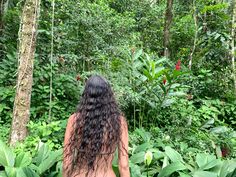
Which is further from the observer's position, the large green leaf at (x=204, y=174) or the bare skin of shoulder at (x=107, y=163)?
the large green leaf at (x=204, y=174)

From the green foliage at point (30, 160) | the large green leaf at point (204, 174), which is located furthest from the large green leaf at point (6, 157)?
the large green leaf at point (204, 174)

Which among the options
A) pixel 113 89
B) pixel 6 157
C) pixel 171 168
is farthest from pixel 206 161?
pixel 6 157

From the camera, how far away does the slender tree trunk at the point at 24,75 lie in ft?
11.7

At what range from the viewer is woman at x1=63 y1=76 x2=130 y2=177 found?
6.91ft

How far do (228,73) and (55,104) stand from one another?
3732 mm

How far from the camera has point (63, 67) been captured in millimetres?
5348

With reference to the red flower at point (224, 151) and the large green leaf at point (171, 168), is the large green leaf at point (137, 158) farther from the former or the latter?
the red flower at point (224, 151)

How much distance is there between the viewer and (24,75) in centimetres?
358

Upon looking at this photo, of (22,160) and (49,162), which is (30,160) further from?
(49,162)

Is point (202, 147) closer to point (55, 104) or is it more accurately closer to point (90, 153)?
point (55, 104)

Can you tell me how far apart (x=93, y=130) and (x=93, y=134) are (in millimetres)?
26

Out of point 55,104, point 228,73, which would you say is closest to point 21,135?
point 55,104

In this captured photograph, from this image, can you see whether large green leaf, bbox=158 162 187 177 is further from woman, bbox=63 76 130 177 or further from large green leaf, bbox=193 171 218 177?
woman, bbox=63 76 130 177

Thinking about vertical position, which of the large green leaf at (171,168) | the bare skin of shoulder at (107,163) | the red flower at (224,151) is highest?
the bare skin of shoulder at (107,163)
